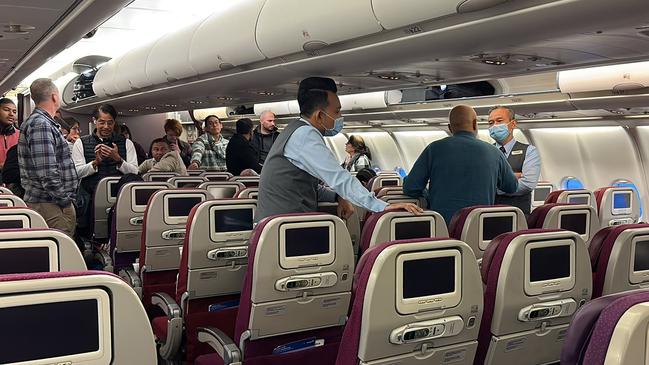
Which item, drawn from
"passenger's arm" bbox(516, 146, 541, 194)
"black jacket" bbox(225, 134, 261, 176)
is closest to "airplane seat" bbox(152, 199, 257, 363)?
"passenger's arm" bbox(516, 146, 541, 194)

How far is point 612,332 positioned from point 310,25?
3714mm

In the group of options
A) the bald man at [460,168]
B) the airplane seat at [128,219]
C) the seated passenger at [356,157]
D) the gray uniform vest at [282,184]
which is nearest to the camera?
the gray uniform vest at [282,184]

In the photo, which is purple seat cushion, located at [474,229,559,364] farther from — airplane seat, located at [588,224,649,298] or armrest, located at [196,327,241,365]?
armrest, located at [196,327,241,365]

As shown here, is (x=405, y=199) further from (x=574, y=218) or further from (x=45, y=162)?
(x=45, y=162)

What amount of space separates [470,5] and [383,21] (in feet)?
2.61

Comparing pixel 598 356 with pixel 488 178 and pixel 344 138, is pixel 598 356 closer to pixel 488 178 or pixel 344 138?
pixel 488 178

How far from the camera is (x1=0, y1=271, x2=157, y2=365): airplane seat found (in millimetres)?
1438

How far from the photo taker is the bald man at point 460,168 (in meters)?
4.36

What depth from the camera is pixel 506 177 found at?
470 centimetres

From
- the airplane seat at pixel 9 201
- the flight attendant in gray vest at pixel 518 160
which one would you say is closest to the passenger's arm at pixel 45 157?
the airplane seat at pixel 9 201

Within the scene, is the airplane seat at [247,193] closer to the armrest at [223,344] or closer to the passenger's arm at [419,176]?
the passenger's arm at [419,176]

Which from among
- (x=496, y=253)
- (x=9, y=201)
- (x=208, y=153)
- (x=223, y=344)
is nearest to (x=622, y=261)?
(x=496, y=253)

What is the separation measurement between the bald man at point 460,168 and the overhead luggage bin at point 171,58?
156 inches

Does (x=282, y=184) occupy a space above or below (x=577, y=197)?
above
